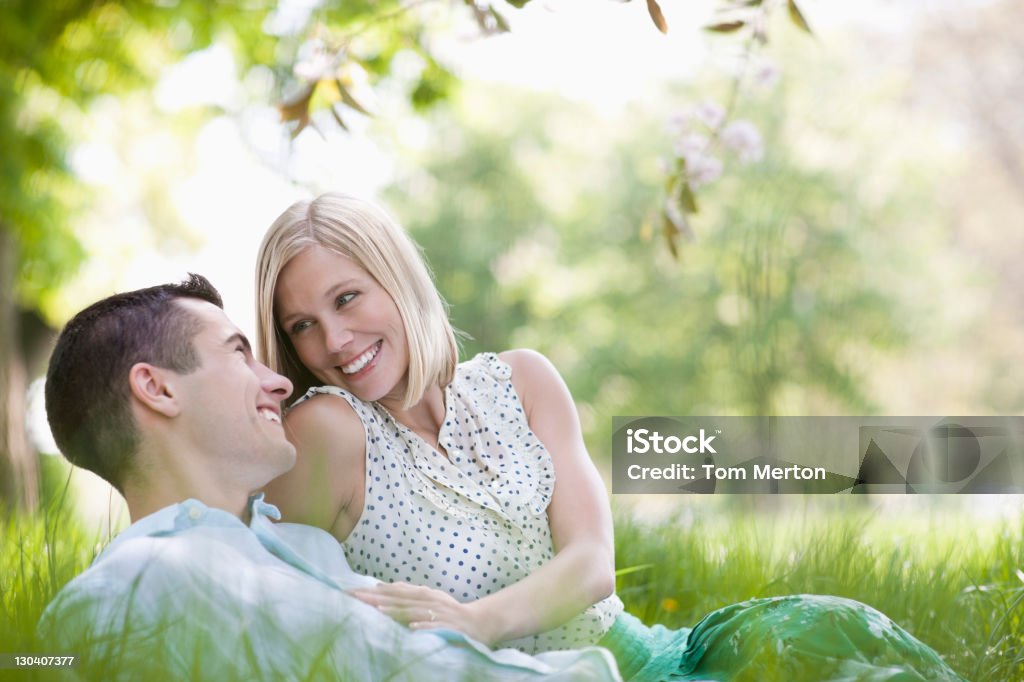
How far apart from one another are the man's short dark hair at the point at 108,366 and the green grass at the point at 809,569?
389 millimetres

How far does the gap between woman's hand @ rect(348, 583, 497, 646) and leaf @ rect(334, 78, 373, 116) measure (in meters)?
1.16

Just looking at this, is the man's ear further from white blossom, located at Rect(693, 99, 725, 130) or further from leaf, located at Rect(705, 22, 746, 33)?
white blossom, located at Rect(693, 99, 725, 130)

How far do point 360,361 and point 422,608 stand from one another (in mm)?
529

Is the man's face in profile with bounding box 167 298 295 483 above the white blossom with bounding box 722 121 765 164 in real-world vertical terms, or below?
below

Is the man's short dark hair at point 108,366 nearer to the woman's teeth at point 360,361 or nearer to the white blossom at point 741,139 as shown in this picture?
the woman's teeth at point 360,361

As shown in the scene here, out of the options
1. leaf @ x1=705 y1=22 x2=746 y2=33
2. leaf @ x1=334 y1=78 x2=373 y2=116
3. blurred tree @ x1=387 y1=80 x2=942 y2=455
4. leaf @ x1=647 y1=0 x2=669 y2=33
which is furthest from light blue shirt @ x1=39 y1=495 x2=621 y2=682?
blurred tree @ x1=387 y1=80 x2=942 y2=455

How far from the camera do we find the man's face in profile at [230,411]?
4.89 ft

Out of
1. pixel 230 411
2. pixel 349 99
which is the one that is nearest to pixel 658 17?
pixel 349 99

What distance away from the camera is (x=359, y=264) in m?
1.81

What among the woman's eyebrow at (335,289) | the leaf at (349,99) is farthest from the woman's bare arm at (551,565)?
the leaf at (349,99)

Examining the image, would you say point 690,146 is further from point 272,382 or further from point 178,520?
point 178,520

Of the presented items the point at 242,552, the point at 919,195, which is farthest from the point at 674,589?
the point at 919,195

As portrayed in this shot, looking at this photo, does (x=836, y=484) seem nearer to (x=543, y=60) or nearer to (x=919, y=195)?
(x=543, y=60)

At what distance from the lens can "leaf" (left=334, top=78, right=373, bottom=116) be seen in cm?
224
